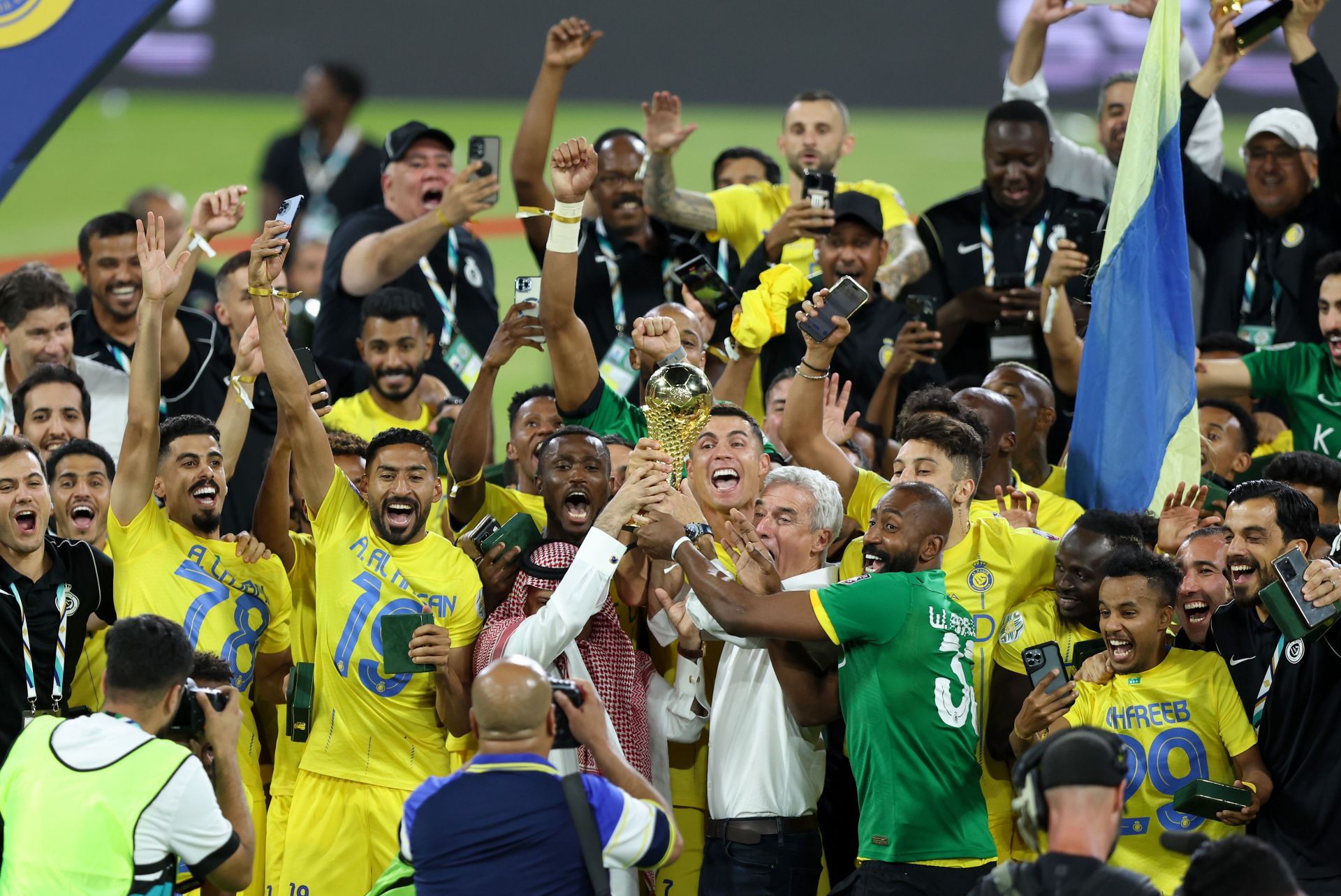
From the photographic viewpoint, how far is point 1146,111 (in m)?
7.48

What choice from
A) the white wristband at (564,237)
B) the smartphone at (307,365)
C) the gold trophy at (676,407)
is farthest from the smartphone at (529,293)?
the smartphone at (307,365)

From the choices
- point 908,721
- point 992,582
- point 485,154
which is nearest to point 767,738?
point 908,721

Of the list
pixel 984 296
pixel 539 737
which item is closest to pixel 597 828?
pixel 539 737

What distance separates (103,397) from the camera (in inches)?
328

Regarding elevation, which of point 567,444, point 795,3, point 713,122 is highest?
point 795,3

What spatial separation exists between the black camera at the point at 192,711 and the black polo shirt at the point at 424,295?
3734mm

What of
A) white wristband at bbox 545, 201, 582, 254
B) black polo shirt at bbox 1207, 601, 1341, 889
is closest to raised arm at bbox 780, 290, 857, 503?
white wristband at bbox 545, 201, 582, 254

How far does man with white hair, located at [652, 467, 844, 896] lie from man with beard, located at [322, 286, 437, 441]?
2118 mm

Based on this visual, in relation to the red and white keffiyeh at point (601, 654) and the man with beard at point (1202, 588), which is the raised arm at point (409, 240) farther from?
the man with beard at point (1202, 588)

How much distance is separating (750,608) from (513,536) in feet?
3.72

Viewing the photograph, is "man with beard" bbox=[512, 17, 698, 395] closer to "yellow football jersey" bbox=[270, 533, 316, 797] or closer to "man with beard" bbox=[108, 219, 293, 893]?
"yellow football jersey" bbox=[270, 533, 316, 797]

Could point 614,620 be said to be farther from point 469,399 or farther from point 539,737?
point 539,737

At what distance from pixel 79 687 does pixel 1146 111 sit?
4.91 meters

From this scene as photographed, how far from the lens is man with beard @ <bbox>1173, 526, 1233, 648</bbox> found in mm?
6371
